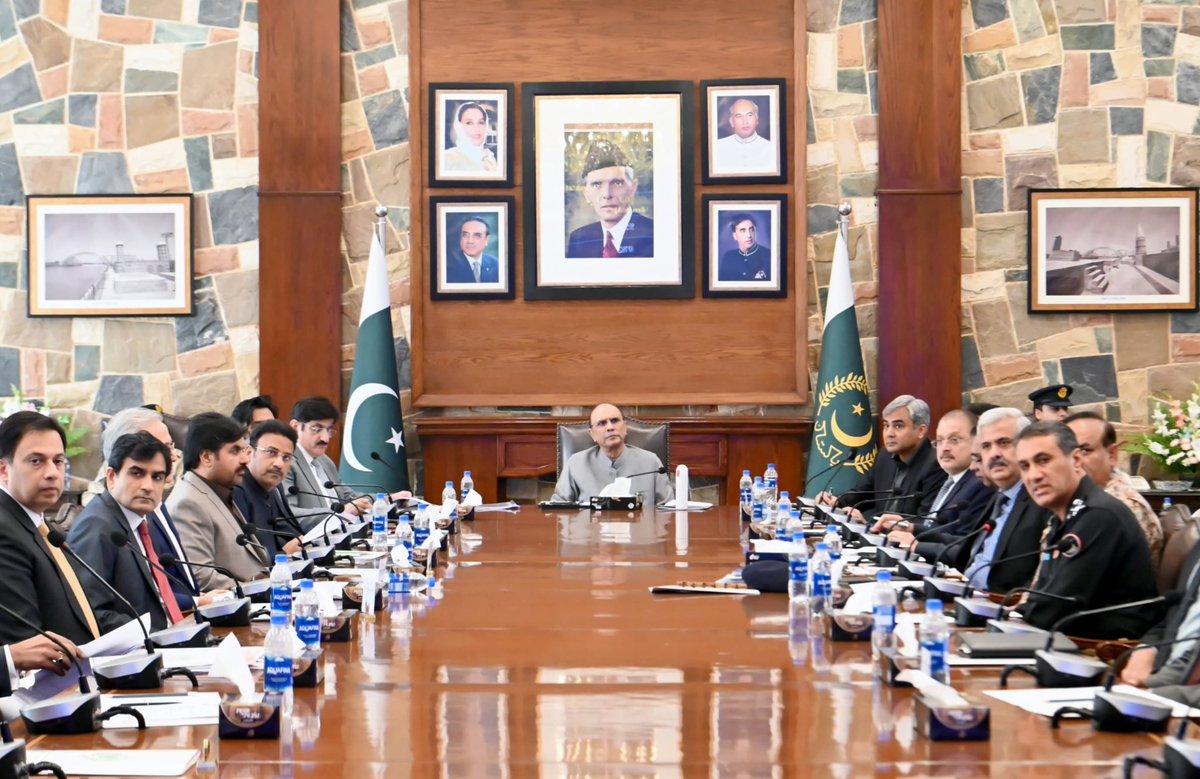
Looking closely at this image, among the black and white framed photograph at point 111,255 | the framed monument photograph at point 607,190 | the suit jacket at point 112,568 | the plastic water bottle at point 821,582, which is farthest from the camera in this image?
the framed monument photograph at point 607,190

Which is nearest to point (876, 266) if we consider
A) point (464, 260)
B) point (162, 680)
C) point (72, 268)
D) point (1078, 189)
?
point (1078, 189)

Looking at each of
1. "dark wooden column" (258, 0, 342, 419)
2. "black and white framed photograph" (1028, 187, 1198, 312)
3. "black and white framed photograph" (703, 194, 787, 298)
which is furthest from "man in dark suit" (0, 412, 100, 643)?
"black and white framed photograph" (1028, 187, 1198, 312)

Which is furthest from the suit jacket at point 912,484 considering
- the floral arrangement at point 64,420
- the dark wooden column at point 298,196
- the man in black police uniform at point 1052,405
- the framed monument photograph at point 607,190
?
the floral arrangement at point 64,420

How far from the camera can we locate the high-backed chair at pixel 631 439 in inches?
286

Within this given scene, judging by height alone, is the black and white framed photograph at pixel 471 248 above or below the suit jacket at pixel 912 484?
above

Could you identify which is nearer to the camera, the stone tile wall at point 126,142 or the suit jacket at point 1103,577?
the suit jacket at point 1103,577

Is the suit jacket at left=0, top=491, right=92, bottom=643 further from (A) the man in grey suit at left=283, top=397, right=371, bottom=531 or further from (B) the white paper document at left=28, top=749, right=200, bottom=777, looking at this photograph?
(A) the man in grey suit at left=283, top=397, right=371, bottom=531

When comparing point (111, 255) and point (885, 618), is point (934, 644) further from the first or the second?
point (111, 255)

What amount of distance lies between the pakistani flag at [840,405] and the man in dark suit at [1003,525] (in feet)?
7.28

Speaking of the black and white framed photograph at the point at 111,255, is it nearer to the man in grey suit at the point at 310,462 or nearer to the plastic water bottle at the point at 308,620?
the man in grey suit at the point at 310,462

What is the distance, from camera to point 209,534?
4.60 m

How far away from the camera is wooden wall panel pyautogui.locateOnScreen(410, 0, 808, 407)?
801cm

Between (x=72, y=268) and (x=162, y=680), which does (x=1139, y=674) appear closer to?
(x=162, y=680)

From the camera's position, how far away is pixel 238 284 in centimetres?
793
